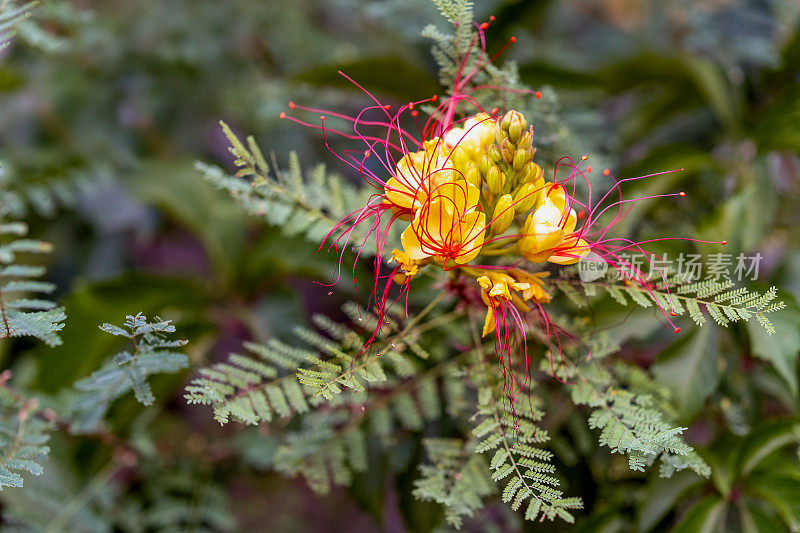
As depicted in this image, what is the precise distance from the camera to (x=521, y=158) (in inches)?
16.8

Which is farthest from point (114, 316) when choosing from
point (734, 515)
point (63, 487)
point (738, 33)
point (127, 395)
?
point (738, 33)

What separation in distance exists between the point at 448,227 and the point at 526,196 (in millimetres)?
72

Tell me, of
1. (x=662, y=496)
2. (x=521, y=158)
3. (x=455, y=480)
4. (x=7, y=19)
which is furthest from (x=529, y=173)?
(x=7, y=19)

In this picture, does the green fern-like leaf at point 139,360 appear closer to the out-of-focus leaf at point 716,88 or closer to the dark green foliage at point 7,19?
the dark green foliage at point 7,19

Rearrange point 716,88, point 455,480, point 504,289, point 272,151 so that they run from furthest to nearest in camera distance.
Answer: point 272,151 < point 716,88 < point 455,480 < point 504,289

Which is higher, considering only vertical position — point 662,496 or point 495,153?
point 495,153

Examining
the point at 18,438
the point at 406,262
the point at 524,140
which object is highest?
the point at 524,140

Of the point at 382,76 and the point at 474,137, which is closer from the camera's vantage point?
the point at 474,137

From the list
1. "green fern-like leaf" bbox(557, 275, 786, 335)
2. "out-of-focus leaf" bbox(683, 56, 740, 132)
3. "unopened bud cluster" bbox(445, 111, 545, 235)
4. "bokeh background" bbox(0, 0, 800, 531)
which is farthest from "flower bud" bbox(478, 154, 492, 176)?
"out-of-focus leaf" bbox(683, 56, 740, 132)

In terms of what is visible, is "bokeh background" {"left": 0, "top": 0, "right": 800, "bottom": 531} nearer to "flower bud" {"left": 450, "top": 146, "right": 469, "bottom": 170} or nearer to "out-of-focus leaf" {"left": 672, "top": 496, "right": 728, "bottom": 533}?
"out-of-focus leaf" {"left": 672, "top": 496, "right": 728, "bottom": 533}

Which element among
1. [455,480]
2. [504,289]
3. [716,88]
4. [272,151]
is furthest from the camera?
[272,151]

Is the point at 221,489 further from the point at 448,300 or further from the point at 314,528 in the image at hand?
the point at 448,300

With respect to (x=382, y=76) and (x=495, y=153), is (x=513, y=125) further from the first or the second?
(x=382, y=76)

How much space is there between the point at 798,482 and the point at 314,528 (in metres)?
0.86
